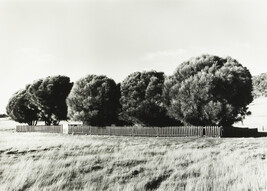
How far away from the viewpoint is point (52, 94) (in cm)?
6031

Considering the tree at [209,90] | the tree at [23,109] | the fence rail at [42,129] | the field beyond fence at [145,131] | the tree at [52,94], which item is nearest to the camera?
the tree at [209,90]

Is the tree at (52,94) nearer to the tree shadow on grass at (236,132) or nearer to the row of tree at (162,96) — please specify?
the row of tree at (162,96)

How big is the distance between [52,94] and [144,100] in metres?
23.0

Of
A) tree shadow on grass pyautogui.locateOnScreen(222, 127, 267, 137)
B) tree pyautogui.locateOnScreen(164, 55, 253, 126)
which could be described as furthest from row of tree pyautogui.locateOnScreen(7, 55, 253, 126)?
tree shadow on grass pyautogui.locateOnScreen(222, 127, 267, 137)

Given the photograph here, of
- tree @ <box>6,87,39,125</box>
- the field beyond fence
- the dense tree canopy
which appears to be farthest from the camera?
the dense tree canopy

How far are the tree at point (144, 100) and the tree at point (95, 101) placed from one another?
8.11 feet

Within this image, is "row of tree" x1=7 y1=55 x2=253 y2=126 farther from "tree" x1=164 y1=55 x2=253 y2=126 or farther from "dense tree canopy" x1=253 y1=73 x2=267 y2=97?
"dense tree canopy" x1=253 y1=73 x2=267 y2=97

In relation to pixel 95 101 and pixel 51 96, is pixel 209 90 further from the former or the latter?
pixel 51 96

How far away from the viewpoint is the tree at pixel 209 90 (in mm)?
37469

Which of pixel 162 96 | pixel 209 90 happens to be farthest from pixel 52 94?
pixel 209 90

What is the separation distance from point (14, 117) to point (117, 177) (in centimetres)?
6359

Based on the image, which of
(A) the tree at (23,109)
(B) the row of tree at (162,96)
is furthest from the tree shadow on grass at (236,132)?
(A) the tree at (23,109)

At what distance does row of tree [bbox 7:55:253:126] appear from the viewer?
3781 centimetres

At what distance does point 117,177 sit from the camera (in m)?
12.1
